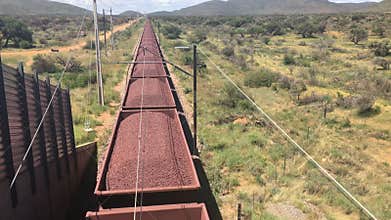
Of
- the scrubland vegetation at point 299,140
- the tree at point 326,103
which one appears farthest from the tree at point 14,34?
the tree at point 326,103

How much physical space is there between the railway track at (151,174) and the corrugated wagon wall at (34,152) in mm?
961

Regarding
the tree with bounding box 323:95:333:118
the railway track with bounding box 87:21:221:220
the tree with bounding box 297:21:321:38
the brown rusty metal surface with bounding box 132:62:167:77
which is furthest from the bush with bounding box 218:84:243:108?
the tree with bounding box 297:21:321:38

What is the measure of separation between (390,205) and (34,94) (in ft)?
25.0

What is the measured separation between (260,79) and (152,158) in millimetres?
16016

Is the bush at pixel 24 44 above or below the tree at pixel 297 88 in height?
above

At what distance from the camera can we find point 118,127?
1009 centimetres

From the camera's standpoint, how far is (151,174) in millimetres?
6977

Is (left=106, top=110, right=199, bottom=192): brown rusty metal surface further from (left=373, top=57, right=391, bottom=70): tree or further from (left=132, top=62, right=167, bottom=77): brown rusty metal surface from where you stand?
(left=373, top=57, right=391, bottom=70): tree

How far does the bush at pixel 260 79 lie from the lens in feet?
73.6

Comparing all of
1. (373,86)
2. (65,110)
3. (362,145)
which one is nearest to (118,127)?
(65,110)

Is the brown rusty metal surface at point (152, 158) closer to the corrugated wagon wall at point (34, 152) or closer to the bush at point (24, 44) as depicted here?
the corrugated wagon wall at point (34, 152)

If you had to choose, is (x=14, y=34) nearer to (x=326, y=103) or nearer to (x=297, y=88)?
(x=297, y=88)

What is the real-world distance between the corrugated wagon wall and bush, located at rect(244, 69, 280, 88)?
1527 cm

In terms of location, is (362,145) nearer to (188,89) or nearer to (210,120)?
(210,120)
